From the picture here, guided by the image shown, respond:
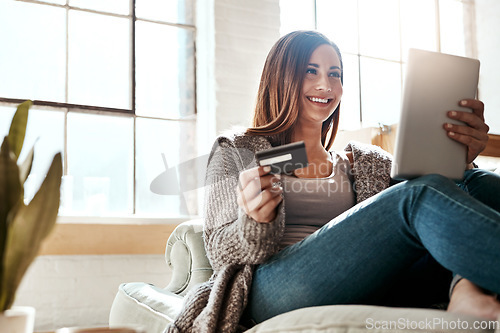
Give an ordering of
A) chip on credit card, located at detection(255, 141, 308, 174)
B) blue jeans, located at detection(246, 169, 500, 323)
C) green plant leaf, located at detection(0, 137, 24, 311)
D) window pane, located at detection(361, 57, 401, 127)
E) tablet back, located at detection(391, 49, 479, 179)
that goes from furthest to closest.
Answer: window pane, located at detection(361, 57, 401, 127)
tablet back, located at detection(391, 49, 479, 179)
chip on credit card, located at detection(255, 141, 308, 174)
blue jeans, located at detection(246, 169, 500, 323)
green plant leaf, located at detection(0, 137, 24, 311)

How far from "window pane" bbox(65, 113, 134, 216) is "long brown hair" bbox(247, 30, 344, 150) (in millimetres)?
1076

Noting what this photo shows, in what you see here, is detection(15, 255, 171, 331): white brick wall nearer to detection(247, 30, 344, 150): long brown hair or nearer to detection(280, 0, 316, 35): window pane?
detection(247, 30, 344, 150): long brown hair

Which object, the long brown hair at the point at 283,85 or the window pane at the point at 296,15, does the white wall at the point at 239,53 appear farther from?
the long brown hair at the point at 283,85

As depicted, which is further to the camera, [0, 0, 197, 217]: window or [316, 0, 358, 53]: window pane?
[316, 0, 358, 53]: window pane

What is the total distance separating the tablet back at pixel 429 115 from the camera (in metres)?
1.10

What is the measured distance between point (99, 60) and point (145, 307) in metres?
1.54

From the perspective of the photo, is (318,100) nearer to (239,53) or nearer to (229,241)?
(229,241)

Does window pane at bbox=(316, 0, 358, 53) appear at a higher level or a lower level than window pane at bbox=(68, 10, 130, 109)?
higher

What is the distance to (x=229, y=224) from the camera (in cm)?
129

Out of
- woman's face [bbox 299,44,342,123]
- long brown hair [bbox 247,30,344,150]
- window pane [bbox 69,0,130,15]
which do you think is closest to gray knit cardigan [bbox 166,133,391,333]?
long brown hair [bbox 247,30,344,150]

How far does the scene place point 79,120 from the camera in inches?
97.6

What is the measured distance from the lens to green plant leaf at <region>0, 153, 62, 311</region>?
634 mm

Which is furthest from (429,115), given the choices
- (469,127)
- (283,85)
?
(283,85)

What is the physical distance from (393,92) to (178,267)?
2.23 m
